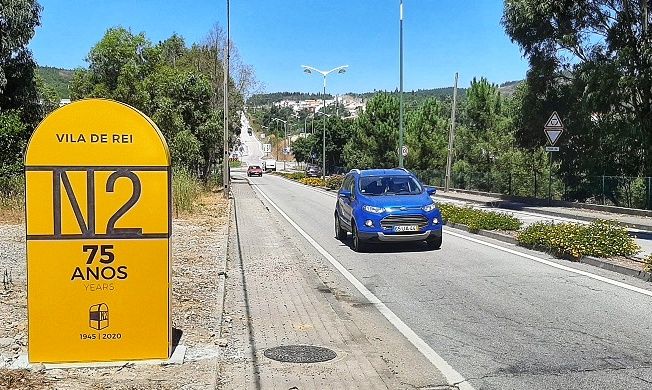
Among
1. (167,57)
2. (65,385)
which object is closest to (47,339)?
(65,385)

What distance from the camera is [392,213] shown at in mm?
13812

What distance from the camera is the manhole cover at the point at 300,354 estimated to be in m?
6.32

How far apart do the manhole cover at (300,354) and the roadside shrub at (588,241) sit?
7.38 meters

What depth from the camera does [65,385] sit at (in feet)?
17.7

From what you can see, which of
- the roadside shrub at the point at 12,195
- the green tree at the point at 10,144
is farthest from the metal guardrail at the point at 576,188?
the green tree at the point at 10,144

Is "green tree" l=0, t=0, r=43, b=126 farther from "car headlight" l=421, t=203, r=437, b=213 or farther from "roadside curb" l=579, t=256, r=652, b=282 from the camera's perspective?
"roadside curb" l=579, t=256, r=652, b=282

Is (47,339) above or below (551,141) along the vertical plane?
below

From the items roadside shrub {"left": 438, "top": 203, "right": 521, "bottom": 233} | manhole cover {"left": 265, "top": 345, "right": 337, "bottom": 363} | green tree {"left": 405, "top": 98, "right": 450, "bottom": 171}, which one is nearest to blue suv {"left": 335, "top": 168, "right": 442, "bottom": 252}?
roadside shrub {"left": 438, "top": 203, "right": 521, "bottom": 233}

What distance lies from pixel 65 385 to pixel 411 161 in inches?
1975

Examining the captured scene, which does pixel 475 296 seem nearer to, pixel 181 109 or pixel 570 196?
pixel 570 196

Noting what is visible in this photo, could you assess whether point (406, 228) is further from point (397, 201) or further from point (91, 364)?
point (91, 364)

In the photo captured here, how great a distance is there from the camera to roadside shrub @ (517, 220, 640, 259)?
12172 mm

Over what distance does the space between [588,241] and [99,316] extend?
31.9 feet

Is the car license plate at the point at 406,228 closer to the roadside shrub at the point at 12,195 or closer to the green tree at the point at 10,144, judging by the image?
the roadside shrub at the point at 12,195
